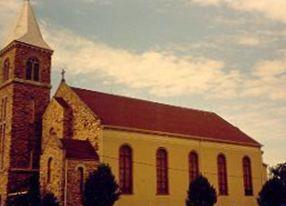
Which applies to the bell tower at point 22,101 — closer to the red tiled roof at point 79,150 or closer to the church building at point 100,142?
the church building at point 100,142

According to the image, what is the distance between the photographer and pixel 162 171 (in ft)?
142

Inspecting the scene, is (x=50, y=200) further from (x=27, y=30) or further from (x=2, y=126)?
(x=27, y=30)

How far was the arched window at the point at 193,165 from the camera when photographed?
149 feet

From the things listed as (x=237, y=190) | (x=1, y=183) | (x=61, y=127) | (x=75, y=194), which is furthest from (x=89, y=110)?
(x=237, y=190)

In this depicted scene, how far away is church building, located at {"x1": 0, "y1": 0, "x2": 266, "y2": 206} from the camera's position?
38.6 m

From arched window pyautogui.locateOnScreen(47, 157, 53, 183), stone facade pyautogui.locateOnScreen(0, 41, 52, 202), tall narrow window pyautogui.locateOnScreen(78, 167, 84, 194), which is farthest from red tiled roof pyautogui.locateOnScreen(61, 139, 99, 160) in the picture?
stone facade pyautogui.locateOnScreen(0, 41, 52, 202)

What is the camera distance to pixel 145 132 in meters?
42.1

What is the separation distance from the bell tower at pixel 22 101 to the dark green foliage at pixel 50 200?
293 inches

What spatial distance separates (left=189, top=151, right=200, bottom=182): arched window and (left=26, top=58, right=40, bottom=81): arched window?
17.4 meters

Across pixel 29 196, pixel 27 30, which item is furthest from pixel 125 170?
pixel 27 30

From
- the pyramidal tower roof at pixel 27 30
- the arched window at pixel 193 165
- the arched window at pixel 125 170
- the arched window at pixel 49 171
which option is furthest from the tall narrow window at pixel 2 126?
the arched window at pixel 193 165

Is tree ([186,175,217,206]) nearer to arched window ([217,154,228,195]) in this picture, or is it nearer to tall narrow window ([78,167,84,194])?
arched window ([217,154,228,195])

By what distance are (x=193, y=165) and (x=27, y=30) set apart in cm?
2186

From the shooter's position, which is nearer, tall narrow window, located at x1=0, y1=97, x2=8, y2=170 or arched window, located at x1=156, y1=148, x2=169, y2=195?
arched window, located at x1=156, y1=148, x2=169, y2=195
